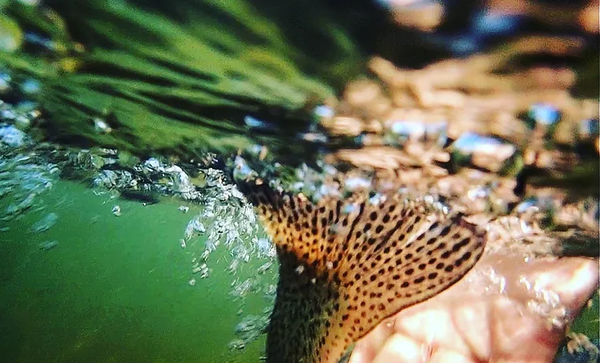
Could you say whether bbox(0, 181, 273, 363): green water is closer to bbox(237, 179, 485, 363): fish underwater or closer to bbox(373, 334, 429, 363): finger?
bbox(373, 334, 429, 363): finger

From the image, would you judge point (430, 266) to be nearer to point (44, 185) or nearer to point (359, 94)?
point (359, 94)

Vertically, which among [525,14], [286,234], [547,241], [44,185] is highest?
[525,14]

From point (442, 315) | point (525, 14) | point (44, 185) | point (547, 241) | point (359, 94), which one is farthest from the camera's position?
point (44, 185)

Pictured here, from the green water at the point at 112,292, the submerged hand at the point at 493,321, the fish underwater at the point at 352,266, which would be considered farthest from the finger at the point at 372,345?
the green water at the point at 112,292

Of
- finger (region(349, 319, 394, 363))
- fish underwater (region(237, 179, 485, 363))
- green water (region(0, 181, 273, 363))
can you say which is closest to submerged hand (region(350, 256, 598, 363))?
finger (region(349, 319, 394, 363))

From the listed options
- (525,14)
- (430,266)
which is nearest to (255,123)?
(430,266)

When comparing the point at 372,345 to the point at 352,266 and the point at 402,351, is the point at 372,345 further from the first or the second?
the point at 352,266

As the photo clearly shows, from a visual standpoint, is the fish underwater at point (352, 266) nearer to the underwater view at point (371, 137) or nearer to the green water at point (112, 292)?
the underwater view at point (371, 137)

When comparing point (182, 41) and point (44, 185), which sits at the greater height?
point (182, 41)
